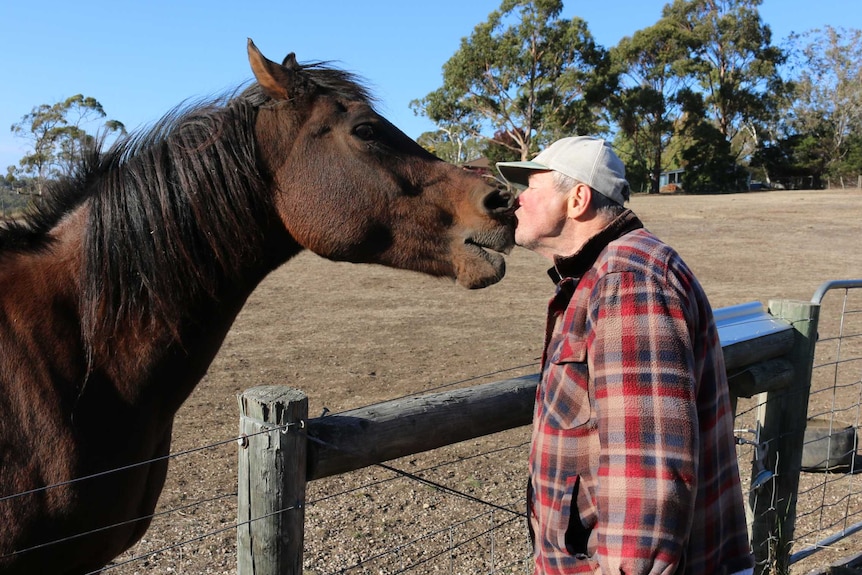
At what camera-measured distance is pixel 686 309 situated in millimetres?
1496

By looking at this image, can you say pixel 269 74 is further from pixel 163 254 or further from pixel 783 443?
pixel 783 443

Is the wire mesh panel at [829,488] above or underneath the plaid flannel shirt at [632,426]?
underneath

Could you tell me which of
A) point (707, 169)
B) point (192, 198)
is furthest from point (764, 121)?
point (192, 198)

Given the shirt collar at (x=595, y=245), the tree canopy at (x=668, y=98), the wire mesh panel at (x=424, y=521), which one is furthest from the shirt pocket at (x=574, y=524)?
Result: the tree canopy at (x=668, y=98)

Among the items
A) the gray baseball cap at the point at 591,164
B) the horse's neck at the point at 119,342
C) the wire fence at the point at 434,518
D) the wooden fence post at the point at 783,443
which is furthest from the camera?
the wire fence at the point at 434,518

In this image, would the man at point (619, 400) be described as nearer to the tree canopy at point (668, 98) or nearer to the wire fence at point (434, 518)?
the wire fence at point (434, 518)

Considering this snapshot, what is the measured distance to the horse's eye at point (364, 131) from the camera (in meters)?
2.62

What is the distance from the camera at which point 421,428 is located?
212cm

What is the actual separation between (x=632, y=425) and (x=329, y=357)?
24.2 ft

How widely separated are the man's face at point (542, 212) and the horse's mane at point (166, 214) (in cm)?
109

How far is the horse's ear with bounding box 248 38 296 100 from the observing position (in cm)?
249

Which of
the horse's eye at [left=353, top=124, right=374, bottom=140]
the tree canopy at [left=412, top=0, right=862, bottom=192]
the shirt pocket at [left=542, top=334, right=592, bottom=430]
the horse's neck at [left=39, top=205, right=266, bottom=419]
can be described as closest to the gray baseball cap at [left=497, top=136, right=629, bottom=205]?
the shirt pocket at [left=542, top=334, right=592, bottom=430]

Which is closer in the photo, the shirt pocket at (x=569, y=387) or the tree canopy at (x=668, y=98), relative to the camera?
the shirt pocket at (x=569, y=387)

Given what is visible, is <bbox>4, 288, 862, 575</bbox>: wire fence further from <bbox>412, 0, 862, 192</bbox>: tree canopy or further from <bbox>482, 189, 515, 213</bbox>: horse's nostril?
<bbox>412, 0, 862, 192</bbox>: tree canopy
